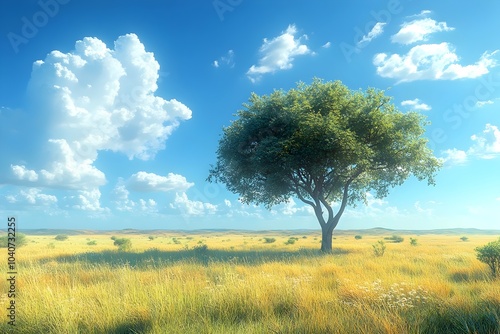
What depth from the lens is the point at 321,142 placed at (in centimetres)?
2119

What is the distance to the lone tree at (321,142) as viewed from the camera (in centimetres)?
2173

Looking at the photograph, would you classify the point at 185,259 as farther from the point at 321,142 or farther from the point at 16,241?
the point at 16,241

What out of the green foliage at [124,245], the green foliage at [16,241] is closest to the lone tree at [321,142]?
the green foliage at [124,245]

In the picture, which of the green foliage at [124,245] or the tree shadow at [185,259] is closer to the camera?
the tree shadow at [185,259]

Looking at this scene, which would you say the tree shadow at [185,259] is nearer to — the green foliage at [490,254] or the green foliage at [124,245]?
the green foliage at [490,254]

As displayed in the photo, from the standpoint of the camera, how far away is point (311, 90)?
25.5 m

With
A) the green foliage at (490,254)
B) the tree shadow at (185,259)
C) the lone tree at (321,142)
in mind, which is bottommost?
the tree shadow at (185,259)

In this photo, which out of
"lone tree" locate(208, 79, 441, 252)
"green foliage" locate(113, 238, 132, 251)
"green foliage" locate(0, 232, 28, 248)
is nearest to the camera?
"lone tree" locate(208, 79, 441, 252)

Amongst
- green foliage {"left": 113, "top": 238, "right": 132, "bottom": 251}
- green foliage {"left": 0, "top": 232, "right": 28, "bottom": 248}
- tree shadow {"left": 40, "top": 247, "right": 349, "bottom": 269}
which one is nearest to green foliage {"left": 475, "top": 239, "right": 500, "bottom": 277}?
tree shadow {"left": 40, "top": 247, "right": 349, "bottom": 269}

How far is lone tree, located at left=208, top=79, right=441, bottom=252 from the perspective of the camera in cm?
2173

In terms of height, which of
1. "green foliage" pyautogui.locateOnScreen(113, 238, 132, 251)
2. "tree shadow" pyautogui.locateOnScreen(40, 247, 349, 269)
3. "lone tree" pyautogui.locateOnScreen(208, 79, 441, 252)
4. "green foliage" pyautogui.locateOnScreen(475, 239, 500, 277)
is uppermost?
"lone tree" pyautogui.locateOnScreen(208, 79, 441, 252)

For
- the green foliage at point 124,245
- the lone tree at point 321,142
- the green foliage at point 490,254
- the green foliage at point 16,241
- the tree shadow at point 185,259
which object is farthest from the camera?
the green foliage at point 16,241

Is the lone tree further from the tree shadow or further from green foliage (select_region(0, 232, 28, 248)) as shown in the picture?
green foliage (select_region(0, 232, 28, 248))

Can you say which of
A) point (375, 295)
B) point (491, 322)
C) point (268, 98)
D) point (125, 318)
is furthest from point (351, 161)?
point (125, 318)
